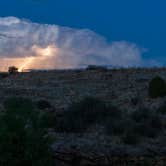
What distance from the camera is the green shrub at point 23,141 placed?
2167 centimetres

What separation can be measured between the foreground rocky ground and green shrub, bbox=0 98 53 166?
5988mm

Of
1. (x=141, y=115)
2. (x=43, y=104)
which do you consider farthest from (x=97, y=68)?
(x=141, y=115)

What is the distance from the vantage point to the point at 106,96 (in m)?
50.9

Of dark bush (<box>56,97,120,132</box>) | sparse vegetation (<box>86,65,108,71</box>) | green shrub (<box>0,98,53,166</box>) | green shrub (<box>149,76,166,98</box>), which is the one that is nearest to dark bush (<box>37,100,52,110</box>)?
dark bush (<box>56,97,120,132</box>)

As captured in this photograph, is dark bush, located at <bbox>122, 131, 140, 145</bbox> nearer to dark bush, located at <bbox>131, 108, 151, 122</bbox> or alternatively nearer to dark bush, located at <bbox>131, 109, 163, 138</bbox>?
dark bush, located at <bbox>131, 109, 163, 138</bbox>

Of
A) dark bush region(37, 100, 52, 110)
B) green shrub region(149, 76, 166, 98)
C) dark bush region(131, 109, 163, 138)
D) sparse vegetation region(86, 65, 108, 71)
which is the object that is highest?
sparse vegetation region(86, 65, 108, 71)

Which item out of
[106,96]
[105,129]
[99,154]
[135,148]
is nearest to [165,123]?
[105,129]

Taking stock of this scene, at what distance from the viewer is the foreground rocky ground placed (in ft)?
93.6

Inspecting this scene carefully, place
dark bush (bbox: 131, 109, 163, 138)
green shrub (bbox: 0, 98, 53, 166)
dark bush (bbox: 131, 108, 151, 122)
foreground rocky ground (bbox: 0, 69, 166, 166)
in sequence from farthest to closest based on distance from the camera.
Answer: dark bush (bbox: 131, 108, 151, 122)
dark bush (bbox: 131, 109, 163, 138)
foreground rocky ground (bbox: 0, 69, 166, 166)
green shrub (bbox: 0, 98, 53, 166)

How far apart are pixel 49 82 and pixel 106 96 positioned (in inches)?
511

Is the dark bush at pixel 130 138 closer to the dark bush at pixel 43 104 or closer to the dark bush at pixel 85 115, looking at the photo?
the dark bush at pixel 85 115

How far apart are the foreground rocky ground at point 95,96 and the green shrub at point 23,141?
599cm

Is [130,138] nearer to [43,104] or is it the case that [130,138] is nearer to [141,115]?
[141,115]

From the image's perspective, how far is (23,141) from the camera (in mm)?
21953
